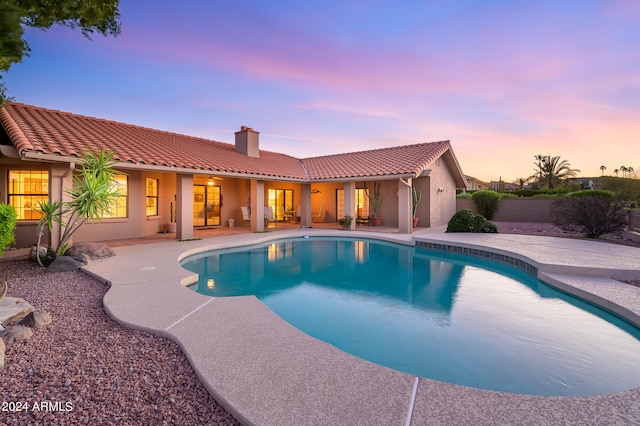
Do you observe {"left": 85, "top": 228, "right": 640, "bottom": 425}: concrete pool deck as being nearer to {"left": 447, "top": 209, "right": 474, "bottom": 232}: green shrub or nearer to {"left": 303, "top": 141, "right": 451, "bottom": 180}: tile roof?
{"left": 447, "top": 209, "right": 474, "bottom": 232}: green shrub

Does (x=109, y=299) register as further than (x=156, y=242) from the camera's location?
No

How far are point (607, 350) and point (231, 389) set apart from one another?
4.83 metres

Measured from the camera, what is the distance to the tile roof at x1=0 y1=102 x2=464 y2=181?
942cm

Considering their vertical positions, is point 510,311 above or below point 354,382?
below

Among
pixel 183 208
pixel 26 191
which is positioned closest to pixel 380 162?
pixel 183 208

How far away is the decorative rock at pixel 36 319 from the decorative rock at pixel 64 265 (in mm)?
3660

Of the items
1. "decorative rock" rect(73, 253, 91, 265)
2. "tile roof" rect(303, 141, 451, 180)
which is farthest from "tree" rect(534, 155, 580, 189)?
"decorative rock" rect(73, 253, 91, 265)

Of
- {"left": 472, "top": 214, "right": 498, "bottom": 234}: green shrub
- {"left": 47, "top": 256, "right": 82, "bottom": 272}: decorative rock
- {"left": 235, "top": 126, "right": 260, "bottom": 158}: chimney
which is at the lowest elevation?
{"left": 47, "top": 256, "right": 82, "bottom": 272}: decorative rock

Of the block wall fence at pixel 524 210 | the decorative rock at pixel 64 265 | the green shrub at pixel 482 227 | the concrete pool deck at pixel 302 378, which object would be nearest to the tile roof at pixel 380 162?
the green shrub at pixel 482 227

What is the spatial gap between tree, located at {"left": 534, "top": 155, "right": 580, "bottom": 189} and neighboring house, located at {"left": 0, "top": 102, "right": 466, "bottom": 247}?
23.4 meters

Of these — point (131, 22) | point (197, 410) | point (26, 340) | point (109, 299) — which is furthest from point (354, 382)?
point (131, 22)

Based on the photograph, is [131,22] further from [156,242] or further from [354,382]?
[354,382]

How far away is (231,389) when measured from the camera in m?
2.58

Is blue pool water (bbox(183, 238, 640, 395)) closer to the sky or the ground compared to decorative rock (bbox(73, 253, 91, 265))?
closer to the ground
